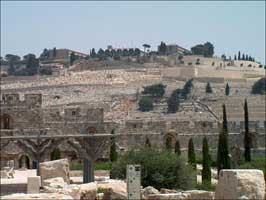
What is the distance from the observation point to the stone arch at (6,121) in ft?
130

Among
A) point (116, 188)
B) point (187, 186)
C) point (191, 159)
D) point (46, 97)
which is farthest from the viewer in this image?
point (46, 97)

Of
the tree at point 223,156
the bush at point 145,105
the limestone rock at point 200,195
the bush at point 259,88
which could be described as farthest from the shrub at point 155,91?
the limestone rock at point 200,195

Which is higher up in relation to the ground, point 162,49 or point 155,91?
point 162,49

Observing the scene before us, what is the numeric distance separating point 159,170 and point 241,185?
10.0m

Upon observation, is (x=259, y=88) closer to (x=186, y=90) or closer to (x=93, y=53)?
(x=186, y=90)

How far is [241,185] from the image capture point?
13086 mm

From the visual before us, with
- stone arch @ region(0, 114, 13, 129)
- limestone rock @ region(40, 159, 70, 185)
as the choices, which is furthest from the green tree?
limestone rock @ region(40, 159, 70, 185)

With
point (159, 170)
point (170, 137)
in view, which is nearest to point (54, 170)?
point (159, 170)

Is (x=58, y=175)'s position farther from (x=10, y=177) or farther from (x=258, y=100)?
(x=258, y=100)

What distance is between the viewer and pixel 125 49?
168000 mm

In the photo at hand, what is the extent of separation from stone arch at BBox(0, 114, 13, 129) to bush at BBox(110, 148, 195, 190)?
52.0 ft

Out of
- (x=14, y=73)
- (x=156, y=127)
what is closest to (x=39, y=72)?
(x=14, y=73)

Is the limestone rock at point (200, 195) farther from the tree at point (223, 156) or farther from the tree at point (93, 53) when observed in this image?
the tree at point (93, 53)

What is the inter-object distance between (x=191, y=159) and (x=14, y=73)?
124 meters
